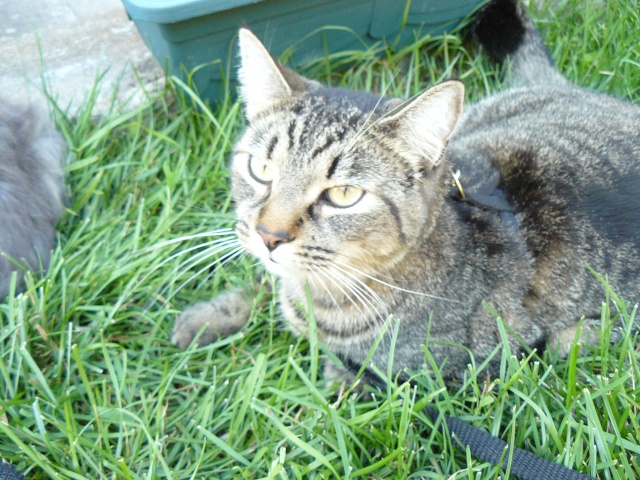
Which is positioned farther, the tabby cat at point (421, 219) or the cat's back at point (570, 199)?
the cat's back at point (570, 199)

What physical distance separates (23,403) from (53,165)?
0.97 metres

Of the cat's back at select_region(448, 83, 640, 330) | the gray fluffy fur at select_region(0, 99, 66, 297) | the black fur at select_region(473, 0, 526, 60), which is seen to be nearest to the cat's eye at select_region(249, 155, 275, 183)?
the cat's back at select_region(448, 83, 640, 330)

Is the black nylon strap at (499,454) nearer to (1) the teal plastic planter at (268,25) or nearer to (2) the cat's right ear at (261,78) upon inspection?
(2) the cat's right ear at (261,78)

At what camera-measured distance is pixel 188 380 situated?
73.3 inches

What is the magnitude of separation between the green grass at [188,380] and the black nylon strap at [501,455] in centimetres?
4

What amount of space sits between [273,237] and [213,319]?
2.10ft

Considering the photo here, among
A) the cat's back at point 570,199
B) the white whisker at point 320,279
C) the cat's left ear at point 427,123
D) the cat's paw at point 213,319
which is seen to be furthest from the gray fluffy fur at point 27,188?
the cat's back at point 570,199

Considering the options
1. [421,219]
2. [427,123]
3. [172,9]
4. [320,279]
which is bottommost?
→ [320,279]

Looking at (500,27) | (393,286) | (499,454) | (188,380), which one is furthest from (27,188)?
(500,27)

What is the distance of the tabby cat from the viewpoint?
5.06ft

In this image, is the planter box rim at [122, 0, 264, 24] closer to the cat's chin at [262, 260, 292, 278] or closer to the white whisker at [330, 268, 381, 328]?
the cat's chin at [262, 260, 292, 278]

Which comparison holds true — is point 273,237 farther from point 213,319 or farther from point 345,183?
point 213,319

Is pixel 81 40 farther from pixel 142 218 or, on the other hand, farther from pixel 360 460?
pixel 360 460

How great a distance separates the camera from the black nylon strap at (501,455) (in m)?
1.43
